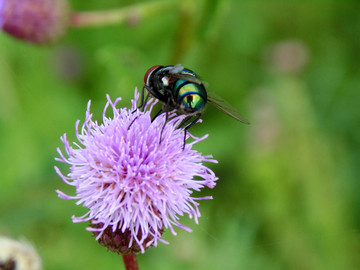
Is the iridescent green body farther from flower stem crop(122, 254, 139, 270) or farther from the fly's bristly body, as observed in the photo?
flower stem crop(122, 254, 139, 270)

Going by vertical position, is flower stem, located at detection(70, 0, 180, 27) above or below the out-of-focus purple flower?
above

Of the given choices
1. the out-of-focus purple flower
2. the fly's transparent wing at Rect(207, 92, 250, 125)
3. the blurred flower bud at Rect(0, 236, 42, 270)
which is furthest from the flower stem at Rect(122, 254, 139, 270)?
the fly's transparent wing at Rect(207, 92, 250, 125)

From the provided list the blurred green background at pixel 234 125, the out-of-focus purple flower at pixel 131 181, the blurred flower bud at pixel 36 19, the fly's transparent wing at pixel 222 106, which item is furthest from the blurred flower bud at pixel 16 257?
the blurred flower bud at pixel 36 19

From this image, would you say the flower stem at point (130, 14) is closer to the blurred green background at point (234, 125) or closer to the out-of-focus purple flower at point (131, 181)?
the blurred green background at point (234, 125)

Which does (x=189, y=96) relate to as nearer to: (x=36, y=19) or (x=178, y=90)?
(x=178, y=90)

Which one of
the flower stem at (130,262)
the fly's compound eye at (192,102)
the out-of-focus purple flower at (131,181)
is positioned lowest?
the flower stem at (130,262)

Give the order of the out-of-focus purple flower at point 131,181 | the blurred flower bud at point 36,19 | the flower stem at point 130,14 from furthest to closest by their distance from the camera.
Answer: the flower stem at point 130,14 < the blurred flower bud at point 36,19 < the out-of-focus purple flower at point 131,181

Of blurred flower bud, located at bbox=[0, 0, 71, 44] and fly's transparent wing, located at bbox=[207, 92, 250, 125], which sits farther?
blurred flower bud, located at bbox=[0, 0, 71, 44]

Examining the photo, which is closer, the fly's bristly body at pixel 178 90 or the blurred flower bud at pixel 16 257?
the fly's bristly body at pixel 178 90
